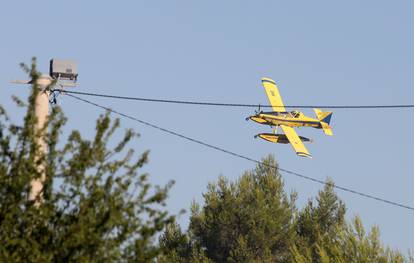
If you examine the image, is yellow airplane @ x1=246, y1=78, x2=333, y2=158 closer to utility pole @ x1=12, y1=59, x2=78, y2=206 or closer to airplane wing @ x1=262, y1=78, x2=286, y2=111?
airplane wing @ x1=262, y1=78, x2=286, y2=111

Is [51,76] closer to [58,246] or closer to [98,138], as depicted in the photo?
[98,138]

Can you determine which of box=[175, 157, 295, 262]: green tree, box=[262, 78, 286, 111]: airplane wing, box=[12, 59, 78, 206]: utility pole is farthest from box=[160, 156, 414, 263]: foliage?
box=[12, 59, 78, 206]: utility pole

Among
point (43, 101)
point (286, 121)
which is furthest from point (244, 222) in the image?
point (43, 101)

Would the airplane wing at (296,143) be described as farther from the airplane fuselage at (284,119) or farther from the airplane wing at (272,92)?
the airplane wing at (272,92)

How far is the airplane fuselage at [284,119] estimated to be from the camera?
4891cm

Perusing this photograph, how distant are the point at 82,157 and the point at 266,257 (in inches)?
2347

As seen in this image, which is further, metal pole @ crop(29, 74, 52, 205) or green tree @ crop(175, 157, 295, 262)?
green tree @ crop(175, 157, 295, 262)

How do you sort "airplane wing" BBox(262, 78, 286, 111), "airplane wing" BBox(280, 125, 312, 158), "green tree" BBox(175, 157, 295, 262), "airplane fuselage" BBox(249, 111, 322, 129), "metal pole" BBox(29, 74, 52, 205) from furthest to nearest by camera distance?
"green tree" BBox(175, 157, 295, 262), "airplane wing" BBox(262, 78, 286, 111), "airplane wing" BBox(280, 125, 312, 158), "airplane fuselage" BBox(249, 111, 322, 129), "metal pole" BBox(29, 74, 52, 205)

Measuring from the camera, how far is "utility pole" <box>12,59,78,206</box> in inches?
619

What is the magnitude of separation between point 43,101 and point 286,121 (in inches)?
1290

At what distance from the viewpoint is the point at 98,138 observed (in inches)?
628

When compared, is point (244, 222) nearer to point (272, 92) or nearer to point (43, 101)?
point (272, 92)

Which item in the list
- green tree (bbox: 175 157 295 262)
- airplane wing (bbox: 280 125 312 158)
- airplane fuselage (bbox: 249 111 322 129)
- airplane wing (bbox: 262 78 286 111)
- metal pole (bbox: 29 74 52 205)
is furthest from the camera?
green tree (bbox: 175 157 295 262)

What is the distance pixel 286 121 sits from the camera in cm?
5006
